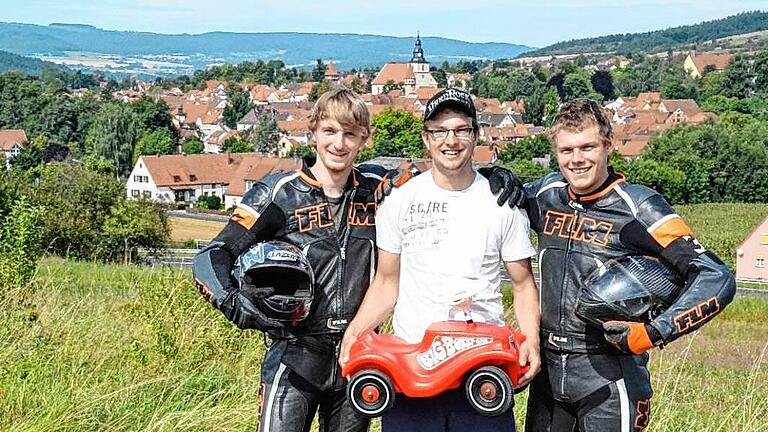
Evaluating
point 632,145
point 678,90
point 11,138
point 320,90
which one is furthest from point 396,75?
point 320,90

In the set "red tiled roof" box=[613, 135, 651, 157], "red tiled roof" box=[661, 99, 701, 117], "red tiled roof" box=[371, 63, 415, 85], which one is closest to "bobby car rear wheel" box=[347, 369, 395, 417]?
"red tiled roof" box=[613, 135, 651, 157]

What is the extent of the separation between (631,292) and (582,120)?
0.74 m

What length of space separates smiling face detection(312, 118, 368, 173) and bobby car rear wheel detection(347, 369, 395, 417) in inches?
38.8

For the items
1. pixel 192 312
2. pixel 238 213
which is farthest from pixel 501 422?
pixel 192 312

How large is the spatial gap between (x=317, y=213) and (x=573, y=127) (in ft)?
3.90

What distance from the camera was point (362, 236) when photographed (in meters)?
4.61

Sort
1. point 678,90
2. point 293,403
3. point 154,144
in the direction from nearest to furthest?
point 293,403 → point 154,144 → point 678,90

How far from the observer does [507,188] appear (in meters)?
4.27

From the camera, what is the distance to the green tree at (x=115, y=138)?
103m

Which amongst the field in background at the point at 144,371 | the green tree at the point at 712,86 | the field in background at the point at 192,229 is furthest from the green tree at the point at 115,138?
the field in background at the point at 144,371

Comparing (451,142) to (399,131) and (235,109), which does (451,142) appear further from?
(235,109)

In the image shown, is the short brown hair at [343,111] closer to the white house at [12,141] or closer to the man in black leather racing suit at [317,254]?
the man in black leather racing suit at [317,254]

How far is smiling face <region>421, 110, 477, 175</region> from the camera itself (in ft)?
13.8

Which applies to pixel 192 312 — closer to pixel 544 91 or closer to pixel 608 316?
pixel 608 316
